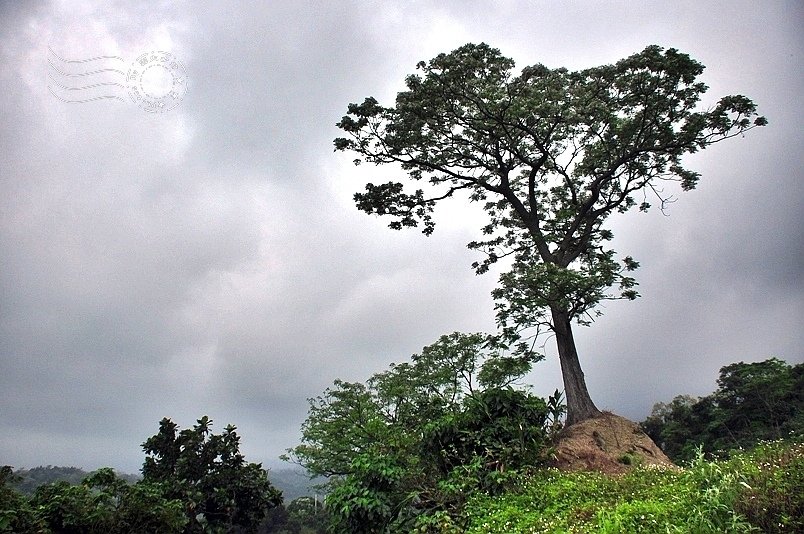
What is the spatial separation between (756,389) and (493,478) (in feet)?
99.1

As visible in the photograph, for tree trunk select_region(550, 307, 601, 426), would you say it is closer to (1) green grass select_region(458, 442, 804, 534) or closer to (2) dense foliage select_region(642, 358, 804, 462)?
(1) green grass select_region(458, 442, 804, 534)

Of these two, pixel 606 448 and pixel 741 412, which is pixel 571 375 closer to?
pixel 606 448

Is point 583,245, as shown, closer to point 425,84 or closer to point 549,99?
point 549,99

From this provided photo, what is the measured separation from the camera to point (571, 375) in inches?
508

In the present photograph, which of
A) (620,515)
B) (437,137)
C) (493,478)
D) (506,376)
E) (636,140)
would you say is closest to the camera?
(620,515)

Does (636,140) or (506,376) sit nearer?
(506,376)

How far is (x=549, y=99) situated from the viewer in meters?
12.6

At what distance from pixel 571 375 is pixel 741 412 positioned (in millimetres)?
25451

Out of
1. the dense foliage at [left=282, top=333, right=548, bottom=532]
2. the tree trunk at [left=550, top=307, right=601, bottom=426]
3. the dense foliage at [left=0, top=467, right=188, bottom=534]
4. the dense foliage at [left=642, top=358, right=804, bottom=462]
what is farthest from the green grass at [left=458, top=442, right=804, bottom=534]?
the dense foliage at [left=642, top=358, right=804, bottom=462]

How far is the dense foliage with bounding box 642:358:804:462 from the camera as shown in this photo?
2800 cm

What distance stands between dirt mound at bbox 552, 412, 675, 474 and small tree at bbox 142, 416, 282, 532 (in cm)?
880

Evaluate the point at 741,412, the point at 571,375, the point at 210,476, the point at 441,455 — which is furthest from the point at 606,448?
the point at 741,412

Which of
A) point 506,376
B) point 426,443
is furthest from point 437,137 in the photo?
point 426,443

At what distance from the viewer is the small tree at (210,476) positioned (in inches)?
499
